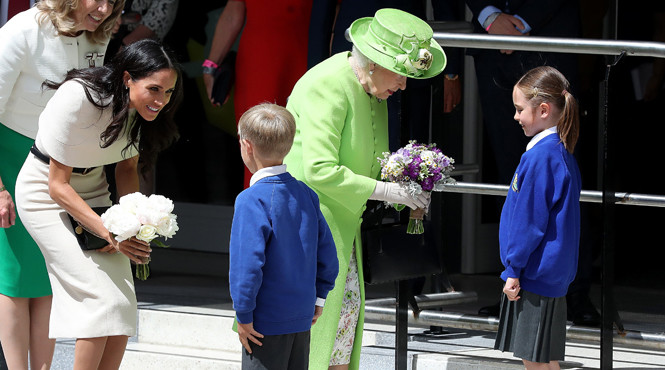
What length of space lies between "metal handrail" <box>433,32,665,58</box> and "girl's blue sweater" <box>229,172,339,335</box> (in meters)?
1.03

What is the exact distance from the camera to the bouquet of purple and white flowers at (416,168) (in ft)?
12.4

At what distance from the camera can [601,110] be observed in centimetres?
418

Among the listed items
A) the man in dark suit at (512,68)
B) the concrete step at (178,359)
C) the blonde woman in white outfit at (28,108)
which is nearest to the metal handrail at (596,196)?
the man in dark suit at (512,68)

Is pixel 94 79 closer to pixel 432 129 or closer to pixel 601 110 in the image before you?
pixel 432 129

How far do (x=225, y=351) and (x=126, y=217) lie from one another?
5.73 feet

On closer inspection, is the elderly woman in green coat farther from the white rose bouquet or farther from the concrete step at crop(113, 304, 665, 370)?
the concrete step at crop(113, 304, 665, 370)

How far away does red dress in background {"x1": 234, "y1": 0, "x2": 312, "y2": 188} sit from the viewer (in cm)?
549

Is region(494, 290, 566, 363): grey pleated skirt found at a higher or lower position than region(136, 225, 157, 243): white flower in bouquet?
lower

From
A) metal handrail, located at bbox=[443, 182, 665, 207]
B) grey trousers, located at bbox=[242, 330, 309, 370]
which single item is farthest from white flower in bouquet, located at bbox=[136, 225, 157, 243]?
metal handrail, located at bbox=[443, 182, 665, 207]

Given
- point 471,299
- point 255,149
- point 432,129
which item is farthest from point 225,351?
point 255,149

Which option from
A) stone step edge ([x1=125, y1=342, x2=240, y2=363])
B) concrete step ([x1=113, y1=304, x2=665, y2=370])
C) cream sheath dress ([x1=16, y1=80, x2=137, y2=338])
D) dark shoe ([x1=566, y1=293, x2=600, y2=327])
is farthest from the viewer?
stone step edge ([x1=125, y1=342, x2=240, y2=363])

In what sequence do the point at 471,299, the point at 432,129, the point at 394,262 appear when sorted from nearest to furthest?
the point at 394,262 < the point at 432,129 < the point at 471,299

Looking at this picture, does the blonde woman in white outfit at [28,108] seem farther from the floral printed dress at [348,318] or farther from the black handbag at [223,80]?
the black handbag at [223,80]

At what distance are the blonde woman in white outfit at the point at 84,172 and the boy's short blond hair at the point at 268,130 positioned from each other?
461 mm
